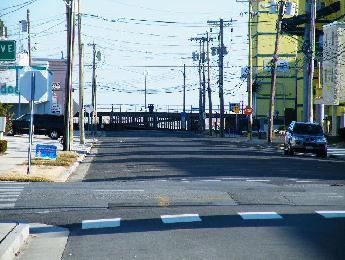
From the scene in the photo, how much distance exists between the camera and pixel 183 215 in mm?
14227

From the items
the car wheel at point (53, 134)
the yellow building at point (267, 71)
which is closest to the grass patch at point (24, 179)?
the car wheel at point (53, 134)

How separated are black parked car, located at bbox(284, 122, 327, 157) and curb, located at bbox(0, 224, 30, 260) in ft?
98.0

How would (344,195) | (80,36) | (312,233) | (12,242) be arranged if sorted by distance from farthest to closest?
(80,36), (344,195), (312,233), (12,242)

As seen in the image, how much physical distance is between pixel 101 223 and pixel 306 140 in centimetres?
2864

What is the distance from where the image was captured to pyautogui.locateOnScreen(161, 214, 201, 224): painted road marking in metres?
13.5

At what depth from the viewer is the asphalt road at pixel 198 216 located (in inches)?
421

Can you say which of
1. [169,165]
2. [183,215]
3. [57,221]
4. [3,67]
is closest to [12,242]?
[57,221]

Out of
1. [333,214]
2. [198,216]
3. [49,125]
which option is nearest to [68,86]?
[49,125]

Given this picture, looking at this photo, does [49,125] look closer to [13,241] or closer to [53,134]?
[53,134]

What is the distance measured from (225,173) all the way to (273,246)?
50.7ft

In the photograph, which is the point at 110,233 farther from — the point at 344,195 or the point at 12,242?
the point at 344,195

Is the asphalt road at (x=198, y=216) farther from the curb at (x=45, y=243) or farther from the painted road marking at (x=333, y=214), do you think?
the curb at (x=45, y=243)

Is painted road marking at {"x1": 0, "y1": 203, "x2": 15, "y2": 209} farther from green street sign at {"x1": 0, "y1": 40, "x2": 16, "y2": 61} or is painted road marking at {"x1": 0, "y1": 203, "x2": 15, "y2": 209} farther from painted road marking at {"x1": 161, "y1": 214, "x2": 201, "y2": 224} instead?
green street sign at {"x1": 0, "y1": 40, "x2": 16, "y2": 61}

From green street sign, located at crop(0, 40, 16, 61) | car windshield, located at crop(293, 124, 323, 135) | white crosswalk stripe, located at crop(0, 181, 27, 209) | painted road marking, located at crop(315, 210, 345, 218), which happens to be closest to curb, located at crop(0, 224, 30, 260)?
white crosswalk stripe, located at crop(0, 181, 27, 209)
